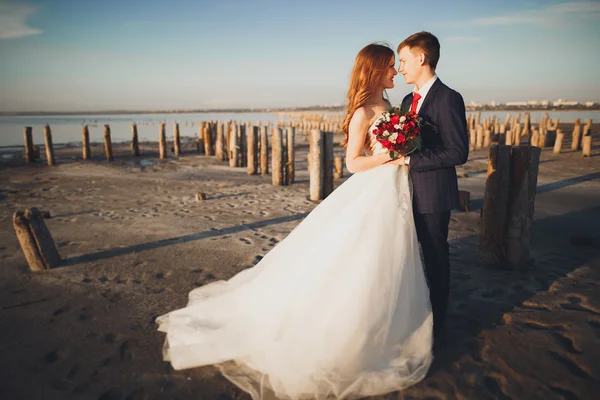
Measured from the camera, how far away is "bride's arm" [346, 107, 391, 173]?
9.26 feet

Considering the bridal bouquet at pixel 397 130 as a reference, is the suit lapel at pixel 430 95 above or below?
above

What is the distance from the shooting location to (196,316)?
11.0 ft

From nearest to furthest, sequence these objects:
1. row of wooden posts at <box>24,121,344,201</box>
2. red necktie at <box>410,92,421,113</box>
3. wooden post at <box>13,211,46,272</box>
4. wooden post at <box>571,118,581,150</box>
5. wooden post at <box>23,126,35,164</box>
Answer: red necktie at <box>410,92,421,113</box>, wooden post at <box>13,211,46,272</box>, row of wooden posts at <box>24,121,344,201</box>, wooden post at <box>23,126,35,164</box>, wooden post at <box>571,118,581,150</box>

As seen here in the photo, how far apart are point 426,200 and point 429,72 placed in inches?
41.0

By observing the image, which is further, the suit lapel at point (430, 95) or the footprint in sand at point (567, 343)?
the footprint in sand at point (567, 343)

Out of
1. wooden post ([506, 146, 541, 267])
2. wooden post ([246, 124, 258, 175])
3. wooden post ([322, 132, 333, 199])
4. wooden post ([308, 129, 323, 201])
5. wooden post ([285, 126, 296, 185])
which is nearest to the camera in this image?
wooden post ([506, 146, 541, 267])

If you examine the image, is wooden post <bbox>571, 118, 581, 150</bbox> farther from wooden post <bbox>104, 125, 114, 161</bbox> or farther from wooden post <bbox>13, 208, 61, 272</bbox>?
wooden post <bbox>104, 125, 114, 161</bbox>

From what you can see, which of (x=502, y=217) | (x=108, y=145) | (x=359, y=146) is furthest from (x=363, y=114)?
(x=108, y=145)

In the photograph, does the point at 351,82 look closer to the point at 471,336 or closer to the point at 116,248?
the point at 471,336

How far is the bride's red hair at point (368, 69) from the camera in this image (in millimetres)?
2783

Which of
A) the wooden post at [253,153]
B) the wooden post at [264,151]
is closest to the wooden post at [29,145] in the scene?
the wooden post at [253,153]

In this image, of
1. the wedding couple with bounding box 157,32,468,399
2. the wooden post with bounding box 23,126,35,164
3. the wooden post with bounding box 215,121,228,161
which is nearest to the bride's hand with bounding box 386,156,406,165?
the wedding couple with bounding box 157,32,468,399

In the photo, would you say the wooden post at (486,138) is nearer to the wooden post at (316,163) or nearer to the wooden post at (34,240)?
the wooden post at (316,163)

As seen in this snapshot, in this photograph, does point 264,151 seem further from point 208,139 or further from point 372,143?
point 372,143
